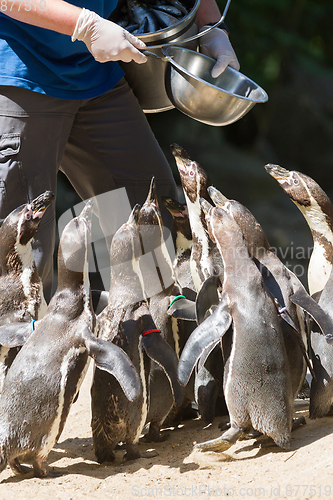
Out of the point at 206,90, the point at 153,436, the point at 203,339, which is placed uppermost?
the point at 206,90

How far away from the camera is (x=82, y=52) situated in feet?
6.39

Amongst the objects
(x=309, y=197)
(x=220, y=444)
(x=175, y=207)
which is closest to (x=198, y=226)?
(x=175, y=207)

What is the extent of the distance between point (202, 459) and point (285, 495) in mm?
309

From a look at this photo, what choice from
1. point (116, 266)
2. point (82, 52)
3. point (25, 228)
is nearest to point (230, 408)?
point (116, 266)

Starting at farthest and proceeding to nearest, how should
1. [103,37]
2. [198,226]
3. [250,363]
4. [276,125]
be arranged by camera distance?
[276,125], [198,226], [103,37], [250,363]

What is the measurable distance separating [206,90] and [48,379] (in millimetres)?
1240

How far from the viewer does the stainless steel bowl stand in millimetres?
2057

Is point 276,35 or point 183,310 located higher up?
point 276,35

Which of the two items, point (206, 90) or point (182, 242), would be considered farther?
point (182, 242)

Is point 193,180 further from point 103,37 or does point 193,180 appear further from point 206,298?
point 103,37

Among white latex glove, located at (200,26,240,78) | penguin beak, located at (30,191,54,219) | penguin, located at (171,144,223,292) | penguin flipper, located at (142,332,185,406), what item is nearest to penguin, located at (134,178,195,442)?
penguin, located at (171,144,223,292)

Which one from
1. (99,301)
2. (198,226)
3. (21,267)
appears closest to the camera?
(21,267)

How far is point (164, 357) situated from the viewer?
163 cm

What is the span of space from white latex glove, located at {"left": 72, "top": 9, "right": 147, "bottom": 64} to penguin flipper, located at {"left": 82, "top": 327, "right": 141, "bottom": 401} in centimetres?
88
